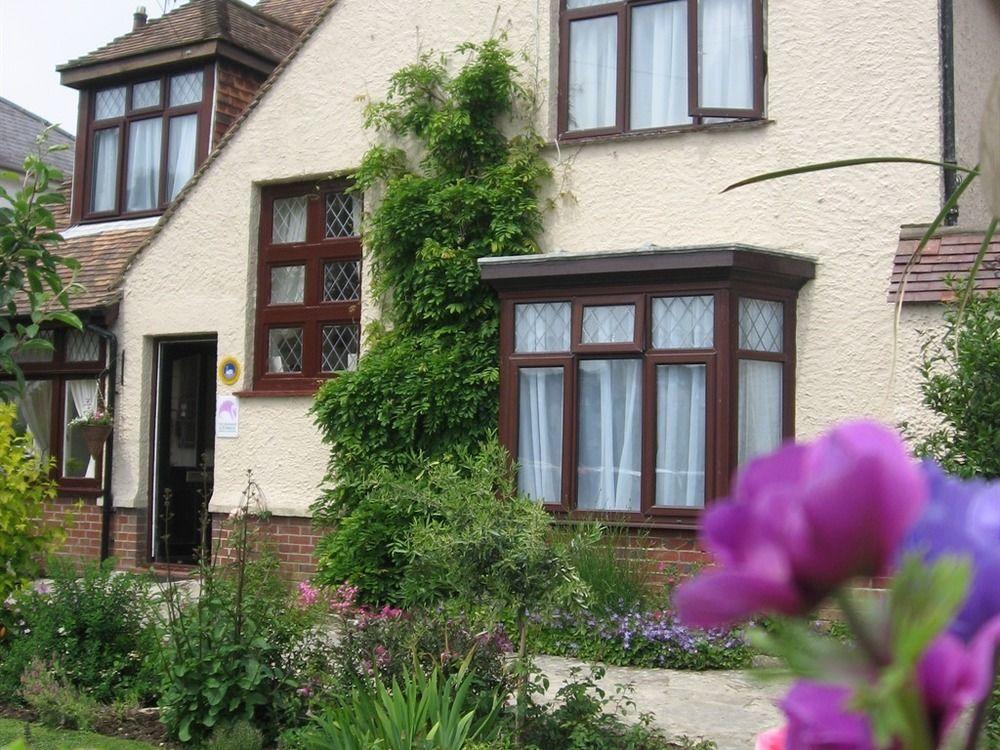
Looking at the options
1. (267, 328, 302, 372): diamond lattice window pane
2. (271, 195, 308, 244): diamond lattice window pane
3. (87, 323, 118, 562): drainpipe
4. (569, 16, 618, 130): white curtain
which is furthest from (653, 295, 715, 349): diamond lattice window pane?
(87, 323, 118, 562): drainpipe

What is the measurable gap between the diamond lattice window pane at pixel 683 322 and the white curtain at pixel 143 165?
716 centimetres

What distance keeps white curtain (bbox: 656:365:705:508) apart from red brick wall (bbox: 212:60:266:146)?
22.0 feet

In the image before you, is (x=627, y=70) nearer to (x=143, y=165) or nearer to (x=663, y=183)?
(x=663, y=183)

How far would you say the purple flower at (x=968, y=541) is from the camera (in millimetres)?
461

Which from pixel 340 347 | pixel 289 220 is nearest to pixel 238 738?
pixel 340 347

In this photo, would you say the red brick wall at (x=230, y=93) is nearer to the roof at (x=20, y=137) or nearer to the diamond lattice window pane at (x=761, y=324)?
the roof at (x=20, y=137)

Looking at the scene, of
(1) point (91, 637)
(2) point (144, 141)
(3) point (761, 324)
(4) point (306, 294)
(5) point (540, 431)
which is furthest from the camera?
(2) point (144, 141)

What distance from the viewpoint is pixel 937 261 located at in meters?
8.84

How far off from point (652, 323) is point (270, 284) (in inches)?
187

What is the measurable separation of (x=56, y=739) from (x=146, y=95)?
9.87m

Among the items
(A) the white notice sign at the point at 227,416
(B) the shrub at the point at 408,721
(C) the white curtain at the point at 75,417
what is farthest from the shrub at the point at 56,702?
(C) the white curtain at the point at 75,417

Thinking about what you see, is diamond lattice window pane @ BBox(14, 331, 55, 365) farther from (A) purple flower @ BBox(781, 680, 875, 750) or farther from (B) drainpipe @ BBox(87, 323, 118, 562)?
(A) purple flower @ BBox(781, 680, 875, 750)

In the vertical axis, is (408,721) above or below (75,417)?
below

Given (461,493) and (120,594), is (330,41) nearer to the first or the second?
(120,594)
